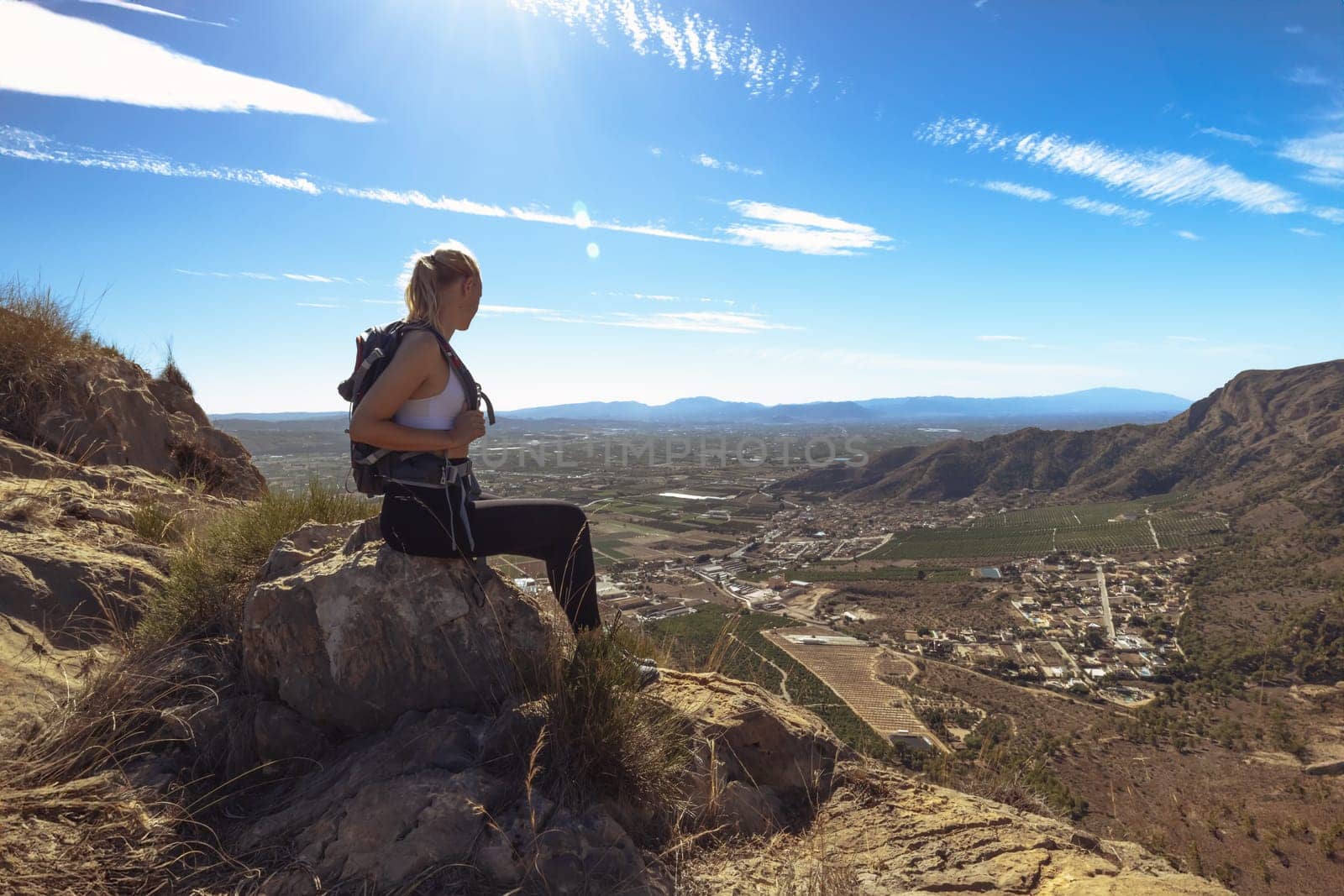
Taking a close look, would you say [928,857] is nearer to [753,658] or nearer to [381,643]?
[381,643]

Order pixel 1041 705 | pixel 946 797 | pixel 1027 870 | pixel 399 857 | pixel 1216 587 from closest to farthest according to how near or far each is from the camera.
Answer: pixel 399 857, pixel 1027 870, pixel 946 797, pixel 1041 705, pixel 1216 587

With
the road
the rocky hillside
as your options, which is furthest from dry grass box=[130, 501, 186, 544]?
the rocky hillside

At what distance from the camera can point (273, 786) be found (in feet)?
8.31

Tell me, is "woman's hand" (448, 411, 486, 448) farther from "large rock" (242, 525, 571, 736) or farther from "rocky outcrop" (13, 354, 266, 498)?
"rocky outcrop" (13, 354, 266, 498)

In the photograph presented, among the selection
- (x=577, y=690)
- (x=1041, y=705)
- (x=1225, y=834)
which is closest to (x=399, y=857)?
(x=577, y=690)

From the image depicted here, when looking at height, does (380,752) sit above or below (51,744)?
below

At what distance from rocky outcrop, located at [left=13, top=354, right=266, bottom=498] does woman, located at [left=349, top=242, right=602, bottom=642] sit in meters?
5.28

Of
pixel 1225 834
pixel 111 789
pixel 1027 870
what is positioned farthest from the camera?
pixel 1225 834

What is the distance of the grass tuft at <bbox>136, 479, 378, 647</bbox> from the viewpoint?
322 cm

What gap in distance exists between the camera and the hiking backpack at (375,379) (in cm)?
262

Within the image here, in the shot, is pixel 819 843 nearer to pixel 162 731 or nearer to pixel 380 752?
pixel 380 752

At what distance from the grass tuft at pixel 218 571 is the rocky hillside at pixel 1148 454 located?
6745 centimetres

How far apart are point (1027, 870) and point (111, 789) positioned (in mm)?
3647

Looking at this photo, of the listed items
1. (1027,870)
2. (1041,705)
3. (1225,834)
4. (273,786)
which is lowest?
(1041,705)
